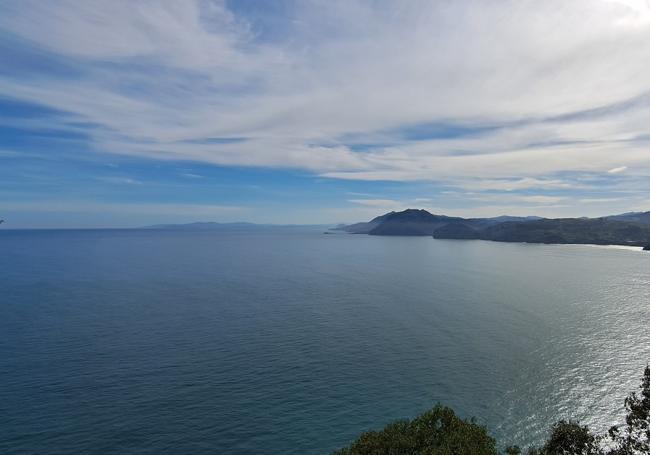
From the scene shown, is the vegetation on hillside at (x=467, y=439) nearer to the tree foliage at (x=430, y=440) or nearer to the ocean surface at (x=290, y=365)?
the tree foliage at (x=430, y=440)

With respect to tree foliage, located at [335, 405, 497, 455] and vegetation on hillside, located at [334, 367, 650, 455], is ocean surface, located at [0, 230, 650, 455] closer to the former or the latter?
tree foliage, located at [335, 405, 497, 455]

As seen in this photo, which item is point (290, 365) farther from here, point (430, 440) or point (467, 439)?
point (467, 439)

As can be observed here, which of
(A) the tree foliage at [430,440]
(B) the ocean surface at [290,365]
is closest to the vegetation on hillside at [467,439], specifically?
(A) the tree foliage at [430,440]

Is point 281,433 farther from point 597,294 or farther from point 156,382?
point 597,294

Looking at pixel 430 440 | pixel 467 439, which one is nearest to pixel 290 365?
pixel 430 440

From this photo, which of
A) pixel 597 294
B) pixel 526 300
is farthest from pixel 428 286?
pixel 597 294
